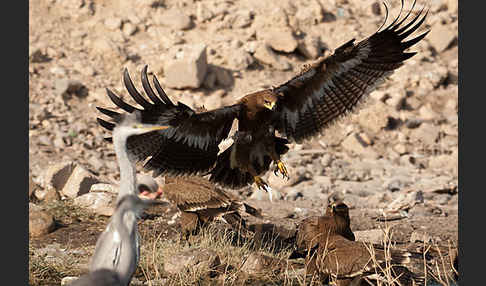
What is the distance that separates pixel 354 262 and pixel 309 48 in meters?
8.54

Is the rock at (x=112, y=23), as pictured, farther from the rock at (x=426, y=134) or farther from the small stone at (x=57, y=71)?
the rock at (x=426, y=134)

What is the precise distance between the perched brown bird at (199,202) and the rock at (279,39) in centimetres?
648

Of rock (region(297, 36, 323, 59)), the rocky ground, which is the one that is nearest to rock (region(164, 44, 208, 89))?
the rocky ground

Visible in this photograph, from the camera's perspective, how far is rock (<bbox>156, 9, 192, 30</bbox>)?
13.8m

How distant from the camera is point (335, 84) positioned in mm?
7590

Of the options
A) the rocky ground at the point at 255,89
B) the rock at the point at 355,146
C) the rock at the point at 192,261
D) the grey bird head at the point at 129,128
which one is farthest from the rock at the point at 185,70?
the grey bird head at the point at 129,128

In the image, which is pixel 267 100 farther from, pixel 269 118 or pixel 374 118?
pixel 374 118

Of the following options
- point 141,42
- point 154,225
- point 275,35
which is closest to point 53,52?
point 141,42

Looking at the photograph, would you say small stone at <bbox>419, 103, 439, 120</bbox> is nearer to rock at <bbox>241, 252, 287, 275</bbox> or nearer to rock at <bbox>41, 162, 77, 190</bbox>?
rock at <bbox>41, 162, 77, 190</bbox>

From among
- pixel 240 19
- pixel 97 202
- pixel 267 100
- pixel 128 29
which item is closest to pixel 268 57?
pixel 240 19

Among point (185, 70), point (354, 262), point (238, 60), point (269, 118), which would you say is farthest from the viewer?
point (238, 60)

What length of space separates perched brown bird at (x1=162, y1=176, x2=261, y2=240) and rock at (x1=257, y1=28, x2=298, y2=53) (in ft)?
21.3

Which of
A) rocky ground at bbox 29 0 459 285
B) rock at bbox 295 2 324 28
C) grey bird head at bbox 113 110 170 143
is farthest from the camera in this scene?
rock at bbox 295 2 324 28

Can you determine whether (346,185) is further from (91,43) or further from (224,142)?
(91,43)
